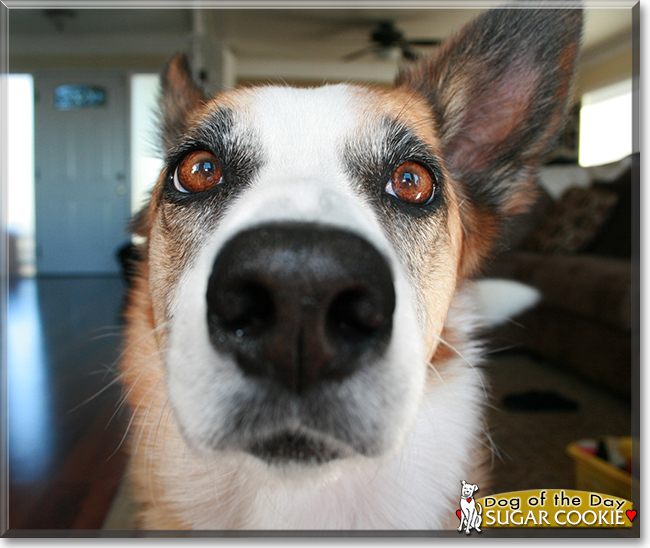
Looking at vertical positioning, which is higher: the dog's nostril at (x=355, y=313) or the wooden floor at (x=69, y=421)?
the dog's nostril at (x=355, y=313)

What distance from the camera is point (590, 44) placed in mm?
1026

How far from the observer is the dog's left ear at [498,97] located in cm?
106

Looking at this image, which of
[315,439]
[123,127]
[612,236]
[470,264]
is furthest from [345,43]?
[612,236]

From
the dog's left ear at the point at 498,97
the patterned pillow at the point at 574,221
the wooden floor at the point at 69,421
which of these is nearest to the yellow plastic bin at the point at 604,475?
the dog's left ear at the point at 498,97

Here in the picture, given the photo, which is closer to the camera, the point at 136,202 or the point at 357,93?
the point at 357,93

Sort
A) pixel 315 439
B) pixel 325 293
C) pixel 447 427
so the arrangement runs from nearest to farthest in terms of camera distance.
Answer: pixel 325 293, pixel 315 439, pixel 447 427

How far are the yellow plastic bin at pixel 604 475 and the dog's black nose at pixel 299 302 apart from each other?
86cm

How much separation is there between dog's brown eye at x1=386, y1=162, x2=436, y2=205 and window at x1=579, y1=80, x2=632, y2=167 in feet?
1.75

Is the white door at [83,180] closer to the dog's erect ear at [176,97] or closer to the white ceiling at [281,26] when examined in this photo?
the white ceiling at [281,26]

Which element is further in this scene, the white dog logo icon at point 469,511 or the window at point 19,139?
the window at point 19,139

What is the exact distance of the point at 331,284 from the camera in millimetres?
481

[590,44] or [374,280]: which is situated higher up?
[590,44]

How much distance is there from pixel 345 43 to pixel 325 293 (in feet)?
4.37

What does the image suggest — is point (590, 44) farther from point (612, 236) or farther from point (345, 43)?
point (612, 236)
